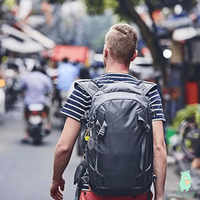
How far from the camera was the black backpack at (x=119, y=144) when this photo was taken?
8.86ft

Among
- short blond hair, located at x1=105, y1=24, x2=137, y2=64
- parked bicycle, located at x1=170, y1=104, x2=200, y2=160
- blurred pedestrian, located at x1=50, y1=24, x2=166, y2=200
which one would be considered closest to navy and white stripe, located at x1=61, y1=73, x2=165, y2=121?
blurred pedestrian, located at x1=50, y1=24, x2=166, y2=200

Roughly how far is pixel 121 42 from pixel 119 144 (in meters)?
0.58

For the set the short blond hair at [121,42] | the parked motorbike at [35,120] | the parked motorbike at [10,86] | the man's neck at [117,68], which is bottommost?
the man's neck at [117,68]

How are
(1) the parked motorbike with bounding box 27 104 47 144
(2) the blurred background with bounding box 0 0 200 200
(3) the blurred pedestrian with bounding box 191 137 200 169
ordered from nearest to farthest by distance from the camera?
(2) the blurred background with bounding box 0 0 200 200
(3) the blurred pedestrian with bounding box 191 137 200 169
(1) the parked motorbike with bounding box 27 104 47 144

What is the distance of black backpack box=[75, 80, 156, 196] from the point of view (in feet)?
8.86

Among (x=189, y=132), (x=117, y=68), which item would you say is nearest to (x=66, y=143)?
(x=117, y=68)

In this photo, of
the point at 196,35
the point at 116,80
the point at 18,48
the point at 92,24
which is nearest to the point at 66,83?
the point at 196,35

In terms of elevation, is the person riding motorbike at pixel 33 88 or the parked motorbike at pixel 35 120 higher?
the person riding motorbike at pixel 33 88

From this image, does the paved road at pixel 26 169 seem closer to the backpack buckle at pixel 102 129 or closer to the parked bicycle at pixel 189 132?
the parked bicycle at pixel 189 132

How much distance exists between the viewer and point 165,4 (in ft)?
41.9

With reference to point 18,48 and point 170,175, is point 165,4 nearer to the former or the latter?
point 170,175

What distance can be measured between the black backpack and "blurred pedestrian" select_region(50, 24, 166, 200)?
0.13m

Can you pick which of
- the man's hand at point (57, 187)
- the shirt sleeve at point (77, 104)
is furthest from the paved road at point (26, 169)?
the shirt sleeve at point (77, 104)

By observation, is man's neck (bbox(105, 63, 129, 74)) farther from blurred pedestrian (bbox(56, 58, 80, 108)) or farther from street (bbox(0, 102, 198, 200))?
blurred pedestrian (bbox(56, 58, 80, 108))
